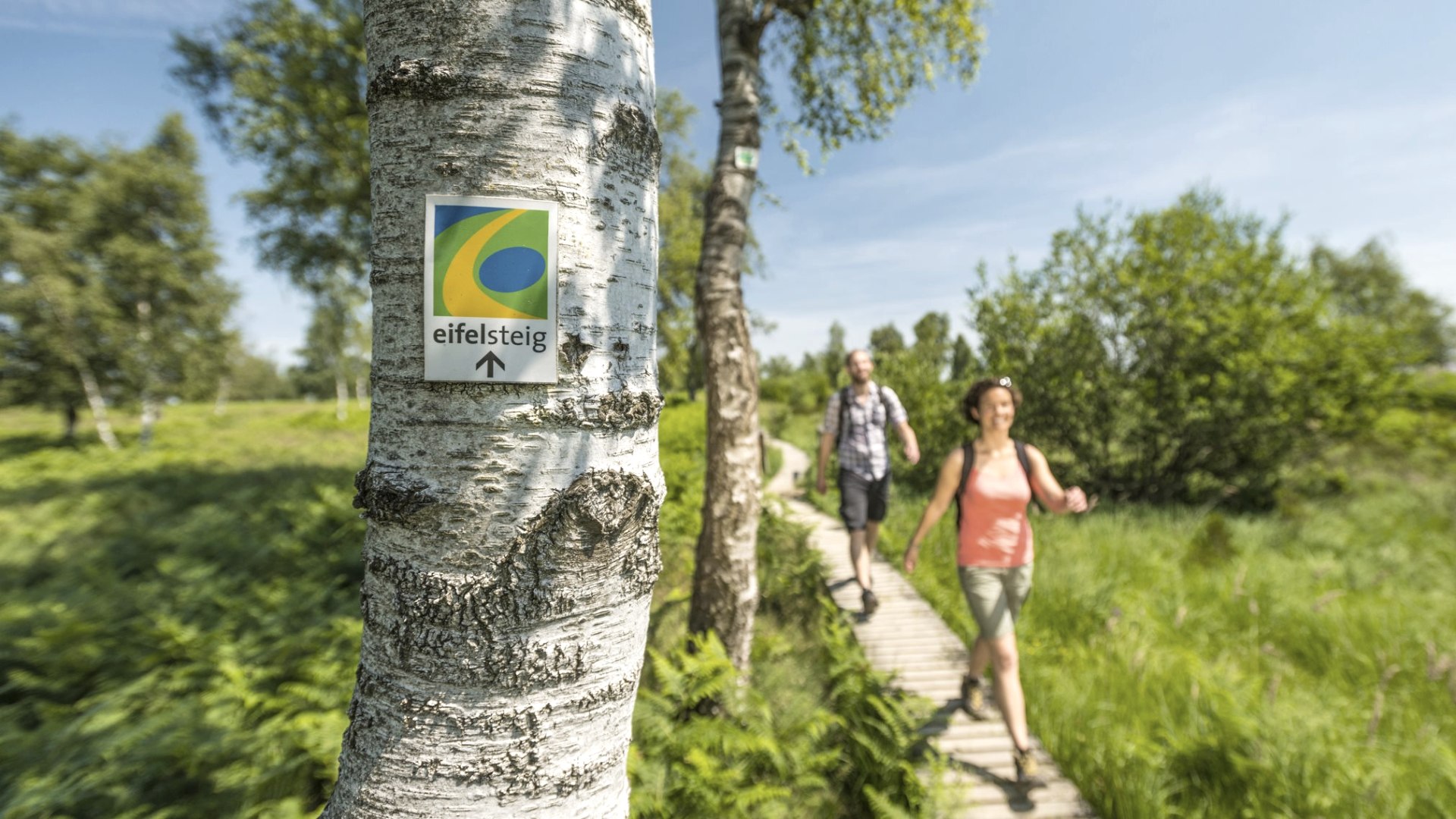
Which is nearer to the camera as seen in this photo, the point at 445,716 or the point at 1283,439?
the point at 445,716

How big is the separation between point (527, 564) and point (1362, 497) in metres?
14.4

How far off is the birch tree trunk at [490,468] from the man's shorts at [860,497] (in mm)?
4182

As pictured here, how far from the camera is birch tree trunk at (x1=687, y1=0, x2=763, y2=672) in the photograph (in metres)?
3.75

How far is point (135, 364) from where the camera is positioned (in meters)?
19.6

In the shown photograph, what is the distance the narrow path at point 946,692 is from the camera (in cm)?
293

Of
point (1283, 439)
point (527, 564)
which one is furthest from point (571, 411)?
point (1283, 439)

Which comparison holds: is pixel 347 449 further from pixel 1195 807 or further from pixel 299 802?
pixel 1195 807

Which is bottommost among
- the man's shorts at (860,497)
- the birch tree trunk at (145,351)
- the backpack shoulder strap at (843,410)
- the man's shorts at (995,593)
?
the man's shorts at (995,593)

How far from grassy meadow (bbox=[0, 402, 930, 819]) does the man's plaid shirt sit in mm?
1238

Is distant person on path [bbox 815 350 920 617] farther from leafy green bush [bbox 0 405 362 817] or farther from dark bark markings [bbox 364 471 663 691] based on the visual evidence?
dark bark markings [bbox 364 471 663 691]

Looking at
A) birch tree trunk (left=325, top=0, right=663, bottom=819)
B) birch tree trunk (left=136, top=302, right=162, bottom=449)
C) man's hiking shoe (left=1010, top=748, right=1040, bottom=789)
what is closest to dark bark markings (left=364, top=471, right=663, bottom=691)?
birch tree trunk (left=325, top=0, right=663, bottom=819)

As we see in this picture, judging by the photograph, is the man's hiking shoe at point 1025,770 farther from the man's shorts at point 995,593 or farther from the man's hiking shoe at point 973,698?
the man's shorts at point 995,593

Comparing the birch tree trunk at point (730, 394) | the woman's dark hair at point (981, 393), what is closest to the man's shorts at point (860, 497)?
the birch tree trunk at point (730, 394)

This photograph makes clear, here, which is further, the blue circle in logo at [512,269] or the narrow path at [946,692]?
the narrow path at [946,692]
